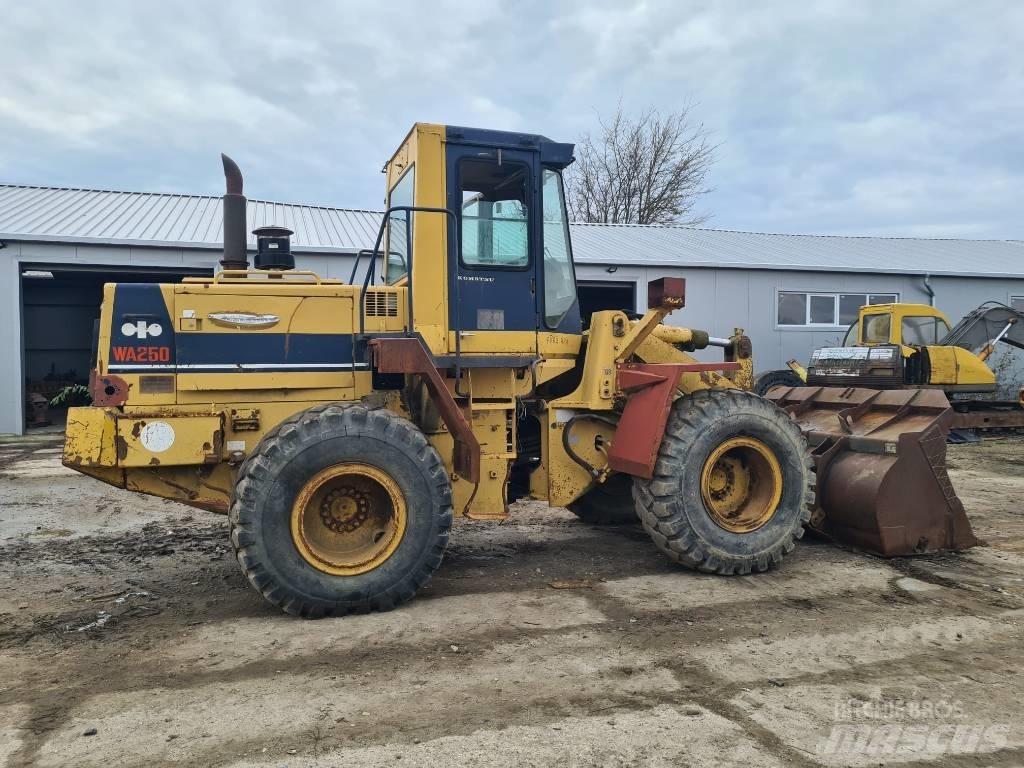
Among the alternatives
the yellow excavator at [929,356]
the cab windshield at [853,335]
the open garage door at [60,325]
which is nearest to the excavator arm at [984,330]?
the yellow excavator at [929,356]

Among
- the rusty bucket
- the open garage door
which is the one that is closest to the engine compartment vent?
the rusty bucket

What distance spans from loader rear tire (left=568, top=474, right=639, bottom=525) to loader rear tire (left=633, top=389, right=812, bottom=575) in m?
1.22

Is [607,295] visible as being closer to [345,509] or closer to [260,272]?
[260,272]

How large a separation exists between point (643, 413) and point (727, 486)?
0.95m

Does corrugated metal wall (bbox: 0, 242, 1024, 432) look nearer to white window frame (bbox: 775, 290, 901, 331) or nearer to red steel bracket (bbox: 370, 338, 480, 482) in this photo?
white window frame (bbox: 775, 290, 901, 331)

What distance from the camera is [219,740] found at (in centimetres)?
305

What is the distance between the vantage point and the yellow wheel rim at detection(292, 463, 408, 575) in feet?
14.4

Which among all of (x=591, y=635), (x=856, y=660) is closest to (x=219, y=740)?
(x=591, y=635)

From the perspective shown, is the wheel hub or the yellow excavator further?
the yellow excavator

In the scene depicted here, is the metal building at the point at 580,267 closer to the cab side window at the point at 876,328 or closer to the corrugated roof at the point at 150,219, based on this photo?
the corrugated roof at the point at 150,219

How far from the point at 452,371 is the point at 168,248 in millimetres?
11161

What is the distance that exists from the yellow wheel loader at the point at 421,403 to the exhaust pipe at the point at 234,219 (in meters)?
0.02

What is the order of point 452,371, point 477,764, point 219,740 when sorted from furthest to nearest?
point 452,371
point 219,740
point 477,764

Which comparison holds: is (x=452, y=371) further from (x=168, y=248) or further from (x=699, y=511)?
(x=168, y=248)
